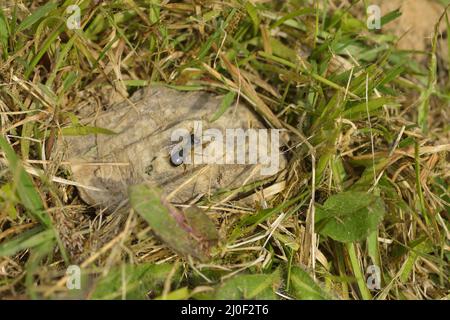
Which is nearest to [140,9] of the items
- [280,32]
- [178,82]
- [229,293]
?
[178,82]

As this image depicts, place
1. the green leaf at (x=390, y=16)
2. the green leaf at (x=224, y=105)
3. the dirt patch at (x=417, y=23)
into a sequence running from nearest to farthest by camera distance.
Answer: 1. the green leaf at (x=224, y=105)
2. the green leaf at (x=390, y=16)
3. the dirt patch at (x=417, y=23)

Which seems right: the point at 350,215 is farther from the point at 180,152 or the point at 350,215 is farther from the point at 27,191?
the point at 27,191

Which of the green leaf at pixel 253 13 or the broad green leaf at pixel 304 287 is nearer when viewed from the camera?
the broad green leaf at pixel 304 287

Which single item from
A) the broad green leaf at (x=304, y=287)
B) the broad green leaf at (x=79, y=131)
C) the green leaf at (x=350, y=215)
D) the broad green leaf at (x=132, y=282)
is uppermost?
the broad green leaf at (x=79, y=131)

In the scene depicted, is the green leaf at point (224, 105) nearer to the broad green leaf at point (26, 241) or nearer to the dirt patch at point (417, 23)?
the broad green leaf at point (26, 241)

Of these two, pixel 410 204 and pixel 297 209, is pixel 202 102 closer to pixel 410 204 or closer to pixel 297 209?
pixel 297 209

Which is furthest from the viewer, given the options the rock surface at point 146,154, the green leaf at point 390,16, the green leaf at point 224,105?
the green leaf at point 390,16

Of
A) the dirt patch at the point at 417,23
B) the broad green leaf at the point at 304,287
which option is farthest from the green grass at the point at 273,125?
the dirt patch at the point at 417,23
